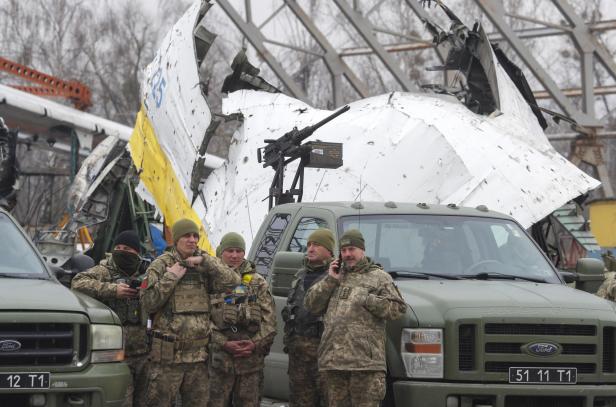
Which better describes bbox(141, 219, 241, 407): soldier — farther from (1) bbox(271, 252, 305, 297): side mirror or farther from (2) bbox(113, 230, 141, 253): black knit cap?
(2) bbox(113, 230, 141, 253): black knit cap

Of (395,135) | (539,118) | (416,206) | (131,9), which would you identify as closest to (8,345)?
(416,206)

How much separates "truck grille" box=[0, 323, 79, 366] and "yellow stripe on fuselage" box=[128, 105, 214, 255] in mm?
8577

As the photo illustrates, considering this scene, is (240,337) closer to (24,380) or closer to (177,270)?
(177,270)

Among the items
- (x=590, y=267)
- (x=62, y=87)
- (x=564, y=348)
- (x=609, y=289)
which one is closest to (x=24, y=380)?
(x=564, y=348)

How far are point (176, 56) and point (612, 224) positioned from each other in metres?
11.8

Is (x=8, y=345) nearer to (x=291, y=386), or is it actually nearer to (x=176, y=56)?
(x=291, y=386)

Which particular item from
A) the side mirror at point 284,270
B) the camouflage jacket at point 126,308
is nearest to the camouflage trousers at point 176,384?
the camouflage jacket at point 126,308

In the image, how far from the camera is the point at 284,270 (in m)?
8.96

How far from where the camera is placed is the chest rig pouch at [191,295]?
8.52 m

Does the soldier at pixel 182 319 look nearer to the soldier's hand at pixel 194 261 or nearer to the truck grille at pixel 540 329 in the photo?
the soldier's hand at pixel 194 261

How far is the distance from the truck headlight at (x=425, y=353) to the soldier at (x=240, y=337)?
4.34 ft

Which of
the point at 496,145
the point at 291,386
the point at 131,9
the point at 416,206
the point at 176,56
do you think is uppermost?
the point at 131,9

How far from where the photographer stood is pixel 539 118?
17.8 m

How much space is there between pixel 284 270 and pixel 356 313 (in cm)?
107
